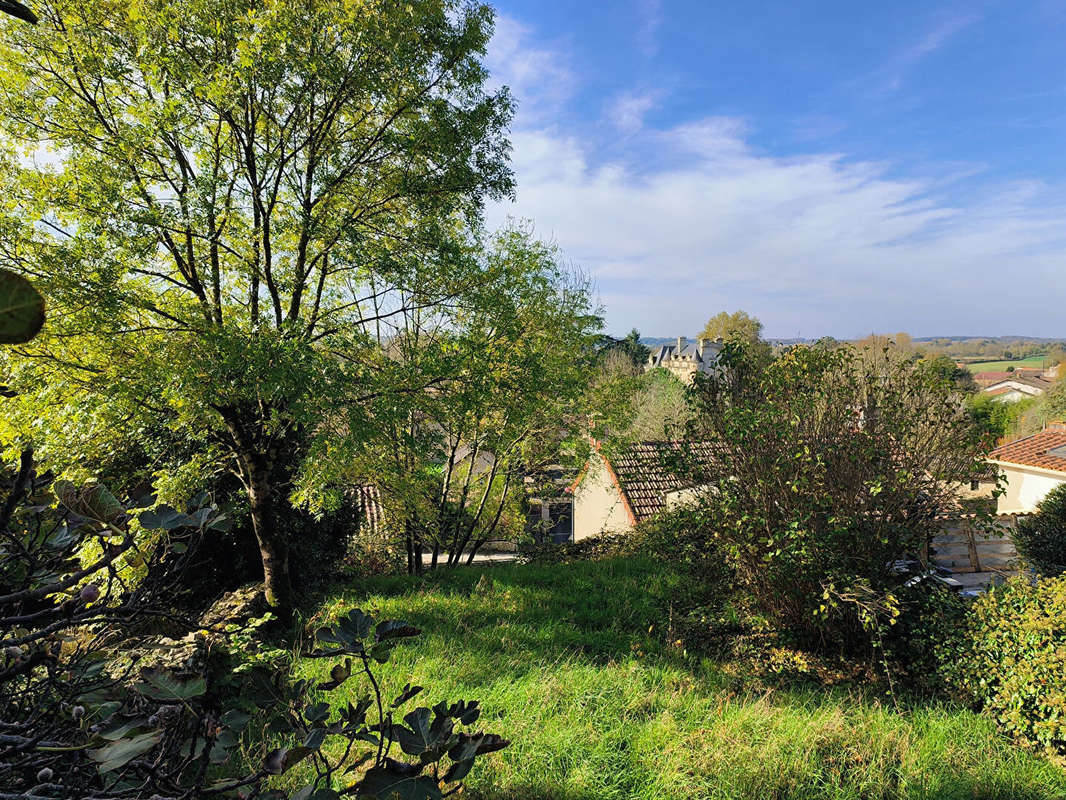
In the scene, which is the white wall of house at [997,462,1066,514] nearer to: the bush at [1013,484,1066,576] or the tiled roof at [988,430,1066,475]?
the tiled roof at [988,430,1066,475]

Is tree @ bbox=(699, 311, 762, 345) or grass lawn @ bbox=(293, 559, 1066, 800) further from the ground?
tree @ bbox=(699, 311, 762, 345)

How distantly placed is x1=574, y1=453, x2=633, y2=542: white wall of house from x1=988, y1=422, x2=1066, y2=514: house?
38.7 feet

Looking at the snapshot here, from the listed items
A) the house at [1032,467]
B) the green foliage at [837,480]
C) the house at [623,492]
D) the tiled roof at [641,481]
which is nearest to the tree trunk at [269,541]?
the green foliage at [837,480]

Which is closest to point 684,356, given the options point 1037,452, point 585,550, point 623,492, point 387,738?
point 1037,452

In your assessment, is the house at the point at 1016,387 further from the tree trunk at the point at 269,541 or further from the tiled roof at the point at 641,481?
the tree trunk at the point at 269,541

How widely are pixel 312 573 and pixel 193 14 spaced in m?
7.80

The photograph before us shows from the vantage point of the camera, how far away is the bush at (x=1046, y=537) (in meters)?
9.56

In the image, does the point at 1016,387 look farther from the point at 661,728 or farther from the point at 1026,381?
the point at 661,728

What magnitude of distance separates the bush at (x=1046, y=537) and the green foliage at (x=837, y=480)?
5.76 m

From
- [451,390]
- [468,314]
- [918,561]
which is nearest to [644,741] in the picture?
[451,390]

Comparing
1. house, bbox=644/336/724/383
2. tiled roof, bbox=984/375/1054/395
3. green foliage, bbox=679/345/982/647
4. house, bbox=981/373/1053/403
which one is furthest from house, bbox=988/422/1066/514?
house, bbox=981/373/1053/403

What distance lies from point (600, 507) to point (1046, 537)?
Result: 33.1 ft

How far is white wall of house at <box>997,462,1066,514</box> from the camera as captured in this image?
1653 centimetres

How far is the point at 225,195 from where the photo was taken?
17.4 feet
